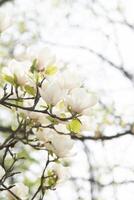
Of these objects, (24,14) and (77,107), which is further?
(24,14)

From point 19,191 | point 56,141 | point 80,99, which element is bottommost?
point 19,191

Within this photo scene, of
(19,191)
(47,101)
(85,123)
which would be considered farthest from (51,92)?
(19,191)

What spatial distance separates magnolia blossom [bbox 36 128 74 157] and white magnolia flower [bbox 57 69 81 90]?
0.33ft

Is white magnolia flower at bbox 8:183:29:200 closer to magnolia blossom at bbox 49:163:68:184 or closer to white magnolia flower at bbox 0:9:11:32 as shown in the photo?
magnolia blossom at bbox 49:163:68:184

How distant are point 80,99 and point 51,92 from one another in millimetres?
56

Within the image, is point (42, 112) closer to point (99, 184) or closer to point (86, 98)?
point (86, 98)

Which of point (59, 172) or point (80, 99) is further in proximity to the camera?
point (59, 172)

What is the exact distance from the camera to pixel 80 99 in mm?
961

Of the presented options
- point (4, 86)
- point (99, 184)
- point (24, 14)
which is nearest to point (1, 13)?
point (4, 86)

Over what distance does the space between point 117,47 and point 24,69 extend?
2574 millimetres

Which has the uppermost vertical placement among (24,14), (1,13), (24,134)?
(1,13)

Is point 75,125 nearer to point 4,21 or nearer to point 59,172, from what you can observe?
point 59,172

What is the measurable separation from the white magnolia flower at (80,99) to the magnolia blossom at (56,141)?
0.22 feet

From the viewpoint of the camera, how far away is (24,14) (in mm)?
3854
